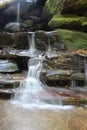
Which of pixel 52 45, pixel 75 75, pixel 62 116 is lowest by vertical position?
pixel 62 116

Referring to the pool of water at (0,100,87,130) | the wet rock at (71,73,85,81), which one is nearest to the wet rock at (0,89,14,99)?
the pool of water at (0,100,87,130)

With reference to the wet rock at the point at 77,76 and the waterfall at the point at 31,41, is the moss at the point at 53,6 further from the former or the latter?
the wet rock at the point at 77,76

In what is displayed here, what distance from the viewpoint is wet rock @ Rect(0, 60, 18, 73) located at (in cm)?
776

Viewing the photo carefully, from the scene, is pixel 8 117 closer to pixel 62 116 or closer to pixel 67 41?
pixel 62 116

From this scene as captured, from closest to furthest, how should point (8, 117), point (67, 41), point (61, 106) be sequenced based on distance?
point (8, 117) → point (61, 106) → point (67, 41)

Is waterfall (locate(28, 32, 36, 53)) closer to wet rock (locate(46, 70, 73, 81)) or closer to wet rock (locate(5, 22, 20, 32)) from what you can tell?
wet rock (locate(5, 22, 20, 32))

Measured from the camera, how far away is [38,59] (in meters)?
7.89

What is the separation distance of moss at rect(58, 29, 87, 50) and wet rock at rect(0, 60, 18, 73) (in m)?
2.40

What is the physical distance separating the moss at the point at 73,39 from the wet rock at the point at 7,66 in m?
2.40

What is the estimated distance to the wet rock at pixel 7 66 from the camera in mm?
7762

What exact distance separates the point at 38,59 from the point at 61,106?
8.12ft

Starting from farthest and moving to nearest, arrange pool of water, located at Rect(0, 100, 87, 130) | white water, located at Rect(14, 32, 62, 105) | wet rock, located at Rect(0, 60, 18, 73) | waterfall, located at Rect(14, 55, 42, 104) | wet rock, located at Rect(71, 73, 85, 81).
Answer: wet rock, located at Rect(0, 60, 18, 73), wet rock, located at Rect(71, 73, 85, 81), waterfall, located at Rect(14, 55, 42, 104), white water, located at Rect(14, 32, 62, 105), pool of water, located at Rect(0, 100, 87, 130)

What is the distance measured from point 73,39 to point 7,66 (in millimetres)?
3019

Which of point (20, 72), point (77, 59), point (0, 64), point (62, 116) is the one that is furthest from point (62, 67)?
point (62, 116)
